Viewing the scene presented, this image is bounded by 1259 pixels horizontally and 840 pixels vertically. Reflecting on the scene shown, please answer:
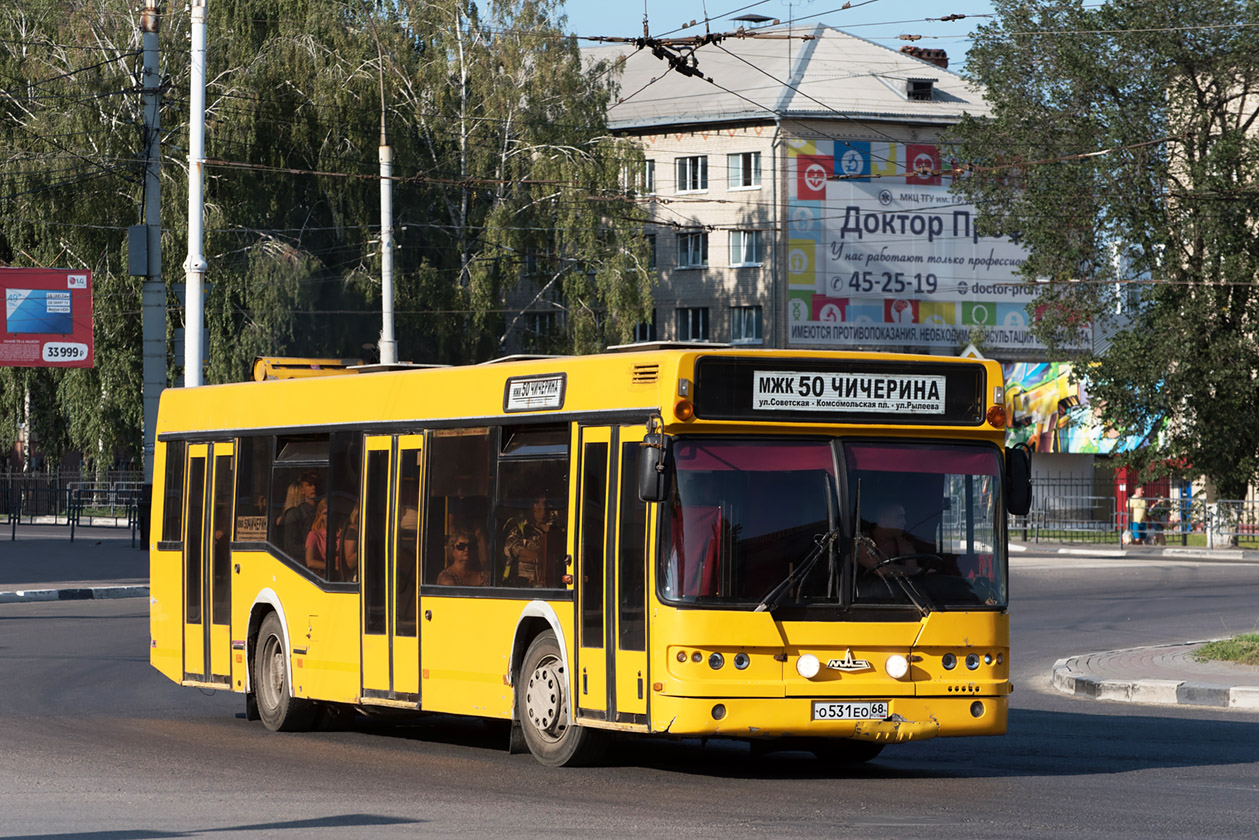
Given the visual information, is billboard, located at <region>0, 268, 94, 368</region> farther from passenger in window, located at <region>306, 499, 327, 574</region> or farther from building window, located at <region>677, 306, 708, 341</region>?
building window, located at <region>677, 306, 708, 341</region>

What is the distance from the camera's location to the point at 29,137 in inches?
1790

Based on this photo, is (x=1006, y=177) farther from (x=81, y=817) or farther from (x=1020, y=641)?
(x=81, y=817)

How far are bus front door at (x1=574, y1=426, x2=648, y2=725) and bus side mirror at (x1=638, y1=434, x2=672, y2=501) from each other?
354 mm

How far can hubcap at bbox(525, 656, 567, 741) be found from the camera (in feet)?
36.7

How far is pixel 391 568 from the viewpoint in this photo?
1269 cm

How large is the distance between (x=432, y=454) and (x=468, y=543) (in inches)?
29.9

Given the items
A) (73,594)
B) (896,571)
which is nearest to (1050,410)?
(73,594)

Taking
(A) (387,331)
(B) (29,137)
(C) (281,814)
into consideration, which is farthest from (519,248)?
(C) (281,814)

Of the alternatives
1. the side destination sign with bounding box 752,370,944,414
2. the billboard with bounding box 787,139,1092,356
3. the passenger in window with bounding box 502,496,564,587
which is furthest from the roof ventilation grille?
the billboard with bounding box 787,139,1092,356

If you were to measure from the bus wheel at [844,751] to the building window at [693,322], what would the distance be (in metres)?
58.7

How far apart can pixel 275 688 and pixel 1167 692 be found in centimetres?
717

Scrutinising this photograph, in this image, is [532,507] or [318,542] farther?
[318,542]

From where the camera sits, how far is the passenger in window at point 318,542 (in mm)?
13461

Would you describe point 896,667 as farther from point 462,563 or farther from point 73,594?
point 73,594
